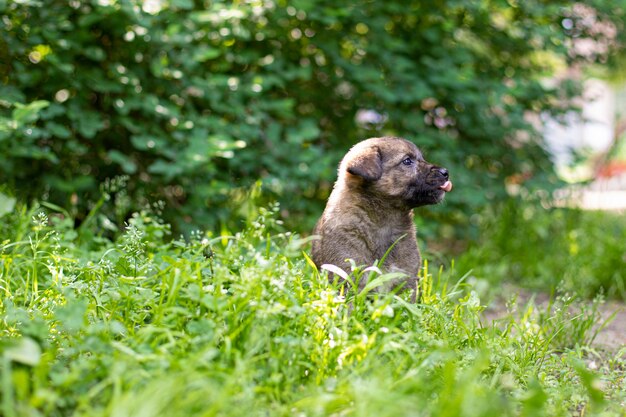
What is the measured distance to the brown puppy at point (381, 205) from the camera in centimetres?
393

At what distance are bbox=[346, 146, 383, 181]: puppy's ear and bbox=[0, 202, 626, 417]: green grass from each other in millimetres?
667

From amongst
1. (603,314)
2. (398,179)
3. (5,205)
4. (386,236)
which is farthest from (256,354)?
(603,314)

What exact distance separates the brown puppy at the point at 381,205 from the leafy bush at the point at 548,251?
1649mm

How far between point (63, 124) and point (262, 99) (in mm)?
1586

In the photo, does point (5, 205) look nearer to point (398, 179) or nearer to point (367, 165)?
point (367, 165)

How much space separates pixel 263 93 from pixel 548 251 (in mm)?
2884

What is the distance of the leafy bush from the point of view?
565 centimetres

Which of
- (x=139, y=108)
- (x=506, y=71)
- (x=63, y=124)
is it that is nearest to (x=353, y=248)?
(x=139, y=108)

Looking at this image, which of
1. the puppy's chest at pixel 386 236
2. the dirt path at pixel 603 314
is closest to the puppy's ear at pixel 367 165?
the puppy's chest at pixel 386 236

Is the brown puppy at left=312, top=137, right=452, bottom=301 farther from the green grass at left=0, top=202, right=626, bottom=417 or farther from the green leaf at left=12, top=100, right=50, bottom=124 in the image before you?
the green leaf at left=12, top=100, right=50, bottom=124

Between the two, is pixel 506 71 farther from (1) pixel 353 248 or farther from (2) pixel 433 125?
(1) pixel 353 248

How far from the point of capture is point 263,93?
608 centimetres

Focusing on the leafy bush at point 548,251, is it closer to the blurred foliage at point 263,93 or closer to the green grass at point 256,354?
the blurred foliage at point 263,93

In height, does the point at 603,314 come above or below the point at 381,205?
below
